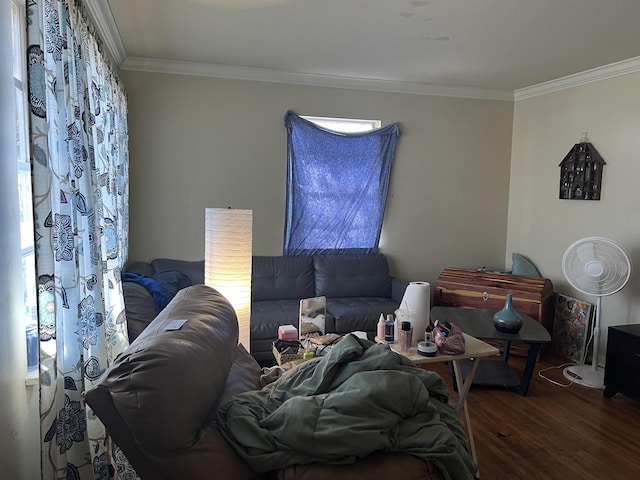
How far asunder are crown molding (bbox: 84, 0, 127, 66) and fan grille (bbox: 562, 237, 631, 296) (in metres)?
3.44

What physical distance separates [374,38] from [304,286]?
2.09 m

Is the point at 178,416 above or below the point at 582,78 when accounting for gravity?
below

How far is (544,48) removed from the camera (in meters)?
3.24

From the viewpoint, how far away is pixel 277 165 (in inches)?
164

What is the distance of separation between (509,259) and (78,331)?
426 centimetres

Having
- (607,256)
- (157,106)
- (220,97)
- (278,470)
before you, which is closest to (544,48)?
(607,256)

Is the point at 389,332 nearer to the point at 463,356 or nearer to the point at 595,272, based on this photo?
the point at 463,356

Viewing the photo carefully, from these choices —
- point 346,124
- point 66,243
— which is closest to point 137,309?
point 66,243

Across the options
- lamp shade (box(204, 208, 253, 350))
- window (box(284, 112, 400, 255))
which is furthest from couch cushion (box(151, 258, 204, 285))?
lamp shade (box(204, 208, 253, 350))

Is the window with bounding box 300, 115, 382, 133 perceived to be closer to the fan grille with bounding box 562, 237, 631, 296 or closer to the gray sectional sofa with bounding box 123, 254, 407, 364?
the gray sectional sofa with bounding box 123, 254, 407, 364

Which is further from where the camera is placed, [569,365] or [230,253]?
[569,365]

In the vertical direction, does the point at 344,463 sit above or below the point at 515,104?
below

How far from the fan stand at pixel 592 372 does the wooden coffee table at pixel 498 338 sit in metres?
0.42

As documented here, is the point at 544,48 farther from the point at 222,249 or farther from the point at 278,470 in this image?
the point at 278,470
